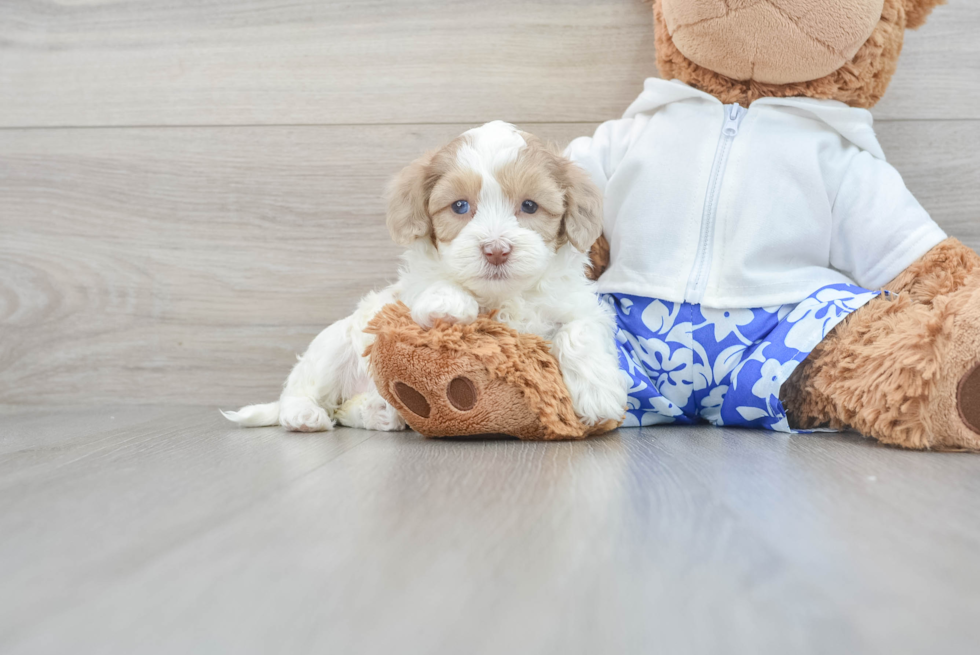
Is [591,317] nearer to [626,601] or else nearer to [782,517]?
[782,517]

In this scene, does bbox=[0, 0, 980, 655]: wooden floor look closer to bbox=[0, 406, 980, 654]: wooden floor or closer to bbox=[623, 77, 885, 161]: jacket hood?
bbox=[0, 406, 980, 654]: wooden floor

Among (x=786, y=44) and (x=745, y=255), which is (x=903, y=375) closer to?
(x=745, y=255)

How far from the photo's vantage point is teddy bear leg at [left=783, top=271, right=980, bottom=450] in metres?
0.91

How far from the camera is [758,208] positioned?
1138mm

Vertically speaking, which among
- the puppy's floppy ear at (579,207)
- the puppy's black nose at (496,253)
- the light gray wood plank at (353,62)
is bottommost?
the puppy's black nose at (496,253)

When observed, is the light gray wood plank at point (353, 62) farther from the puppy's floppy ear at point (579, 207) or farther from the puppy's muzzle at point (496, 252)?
the puppy's muzzle at point (496, 252)

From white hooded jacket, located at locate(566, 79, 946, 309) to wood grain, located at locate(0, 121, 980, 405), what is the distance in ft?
1.48

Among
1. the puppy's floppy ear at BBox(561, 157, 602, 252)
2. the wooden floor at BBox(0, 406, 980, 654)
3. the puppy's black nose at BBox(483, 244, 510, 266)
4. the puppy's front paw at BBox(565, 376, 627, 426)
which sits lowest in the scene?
the puppy's front paw at BBox(565, 376, 627, 426)

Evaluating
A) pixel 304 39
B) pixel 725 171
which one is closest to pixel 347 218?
pixel 304 39

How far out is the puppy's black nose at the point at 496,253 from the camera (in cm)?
97

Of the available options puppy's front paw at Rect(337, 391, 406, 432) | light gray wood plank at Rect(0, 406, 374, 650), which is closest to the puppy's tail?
light gray wood plank at Rect(0, 406, 374, 650)

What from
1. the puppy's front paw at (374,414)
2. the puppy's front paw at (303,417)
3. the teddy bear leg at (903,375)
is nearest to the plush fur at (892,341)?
the teddy bear leg at (903,375)

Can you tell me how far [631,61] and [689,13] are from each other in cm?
29

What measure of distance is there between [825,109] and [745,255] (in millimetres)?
275
